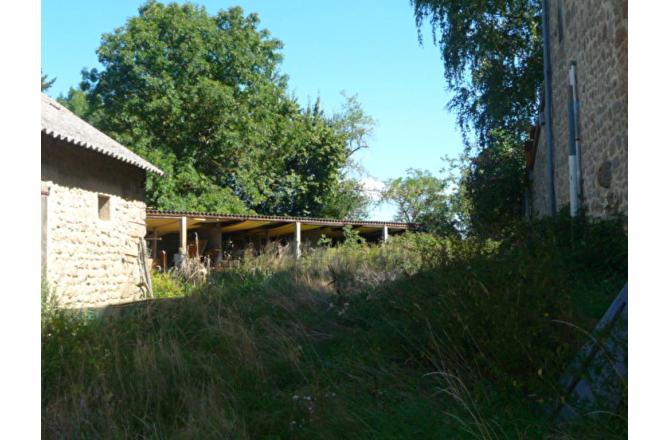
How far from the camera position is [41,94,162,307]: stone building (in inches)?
404

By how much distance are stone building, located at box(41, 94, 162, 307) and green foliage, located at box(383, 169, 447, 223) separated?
70.0 feet

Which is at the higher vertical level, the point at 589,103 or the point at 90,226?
the point at 589,103

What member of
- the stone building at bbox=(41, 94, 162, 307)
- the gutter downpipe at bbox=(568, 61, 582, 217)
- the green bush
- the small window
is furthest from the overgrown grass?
the green bush

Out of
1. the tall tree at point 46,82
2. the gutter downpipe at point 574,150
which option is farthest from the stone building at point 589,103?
the tall tree at point 46,82

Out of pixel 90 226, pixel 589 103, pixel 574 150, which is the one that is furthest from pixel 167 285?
pixel 589 103

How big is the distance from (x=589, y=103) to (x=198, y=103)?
658 inches

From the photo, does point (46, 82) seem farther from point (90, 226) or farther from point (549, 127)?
point (549, 127)

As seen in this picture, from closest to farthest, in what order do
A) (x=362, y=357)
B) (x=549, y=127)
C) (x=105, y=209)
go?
(x=362, y=357) < (x=549, y=127) < (x=105, y=209)

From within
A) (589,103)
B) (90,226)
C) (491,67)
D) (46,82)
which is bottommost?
(90,226)

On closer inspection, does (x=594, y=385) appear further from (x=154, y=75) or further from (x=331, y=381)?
(x=154, y=75)

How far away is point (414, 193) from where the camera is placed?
34.8m

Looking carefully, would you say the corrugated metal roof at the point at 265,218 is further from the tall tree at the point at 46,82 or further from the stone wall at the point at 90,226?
the tall tree at the point at 46,82

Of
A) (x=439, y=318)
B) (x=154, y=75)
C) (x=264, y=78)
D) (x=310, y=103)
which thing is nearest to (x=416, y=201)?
(x=310, y=103)
